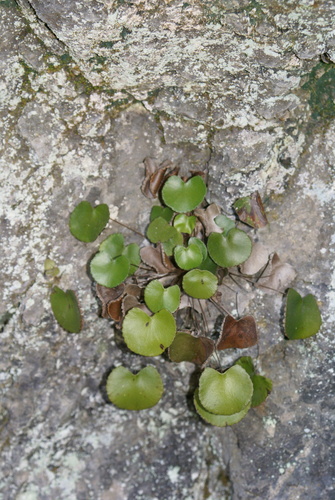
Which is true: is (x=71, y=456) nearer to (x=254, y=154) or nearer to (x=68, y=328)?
(x=68, y=328)

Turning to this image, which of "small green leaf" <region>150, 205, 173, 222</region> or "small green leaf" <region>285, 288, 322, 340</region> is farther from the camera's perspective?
"small green leaf" <region>150, 205, 173, 222</region>

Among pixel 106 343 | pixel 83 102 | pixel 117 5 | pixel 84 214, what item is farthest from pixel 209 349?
pixel 117 5

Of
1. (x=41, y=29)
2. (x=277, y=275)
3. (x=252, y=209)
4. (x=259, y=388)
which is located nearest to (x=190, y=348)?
(x=259, y=388)

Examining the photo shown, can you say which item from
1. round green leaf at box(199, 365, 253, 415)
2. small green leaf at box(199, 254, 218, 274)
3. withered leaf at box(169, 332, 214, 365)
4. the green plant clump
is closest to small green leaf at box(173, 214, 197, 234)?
the green plant clump

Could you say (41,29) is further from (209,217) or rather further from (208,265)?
(208,265)

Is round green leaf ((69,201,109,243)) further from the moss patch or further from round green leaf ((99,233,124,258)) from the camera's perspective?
the moss patch

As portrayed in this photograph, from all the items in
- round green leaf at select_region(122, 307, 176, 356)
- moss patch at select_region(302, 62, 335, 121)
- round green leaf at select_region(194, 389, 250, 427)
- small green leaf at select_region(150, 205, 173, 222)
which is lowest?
round green leaf at select_region(194, 389, 250, 427)

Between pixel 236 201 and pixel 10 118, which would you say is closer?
pixel 10 118
